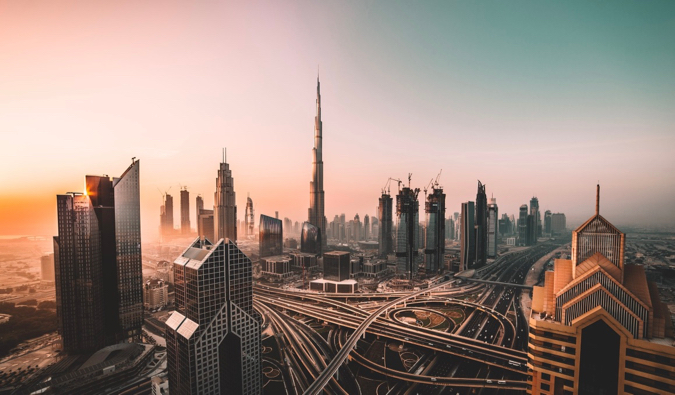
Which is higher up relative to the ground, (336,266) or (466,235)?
(466,235)

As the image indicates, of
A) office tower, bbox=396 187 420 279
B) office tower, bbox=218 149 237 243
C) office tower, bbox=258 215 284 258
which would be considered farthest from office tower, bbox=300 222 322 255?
office tower, bbox=396 187 420 279

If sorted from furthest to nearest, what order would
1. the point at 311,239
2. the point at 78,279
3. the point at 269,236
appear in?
1. the point at 311,239
2. the point at 269,236
3. the point at 78,279

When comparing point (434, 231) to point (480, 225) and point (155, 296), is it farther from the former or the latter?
point (155, 296)

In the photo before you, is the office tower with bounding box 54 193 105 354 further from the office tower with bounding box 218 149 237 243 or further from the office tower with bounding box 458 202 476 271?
the office tower with bounding box 458 202 476 271

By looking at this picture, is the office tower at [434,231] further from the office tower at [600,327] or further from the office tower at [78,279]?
the office tower at [78,279]

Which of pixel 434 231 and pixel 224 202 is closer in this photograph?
pixel 434 231

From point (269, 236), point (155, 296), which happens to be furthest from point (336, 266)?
point (155, 296)
